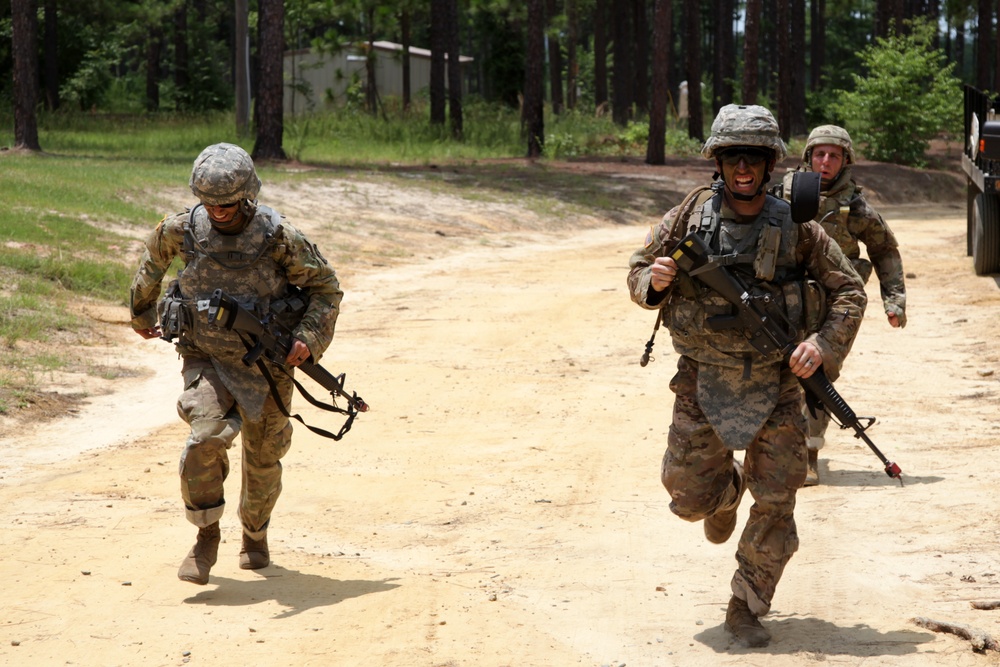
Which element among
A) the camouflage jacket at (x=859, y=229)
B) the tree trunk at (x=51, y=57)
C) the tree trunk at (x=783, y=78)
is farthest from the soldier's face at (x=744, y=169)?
the tree trunk at (x=51, y=57)

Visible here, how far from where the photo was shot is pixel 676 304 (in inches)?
186

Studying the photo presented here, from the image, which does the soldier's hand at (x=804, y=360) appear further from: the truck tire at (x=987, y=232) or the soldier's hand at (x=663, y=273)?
the truck tire at (x=987, y=232)

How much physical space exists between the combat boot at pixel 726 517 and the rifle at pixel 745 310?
1.63 ft

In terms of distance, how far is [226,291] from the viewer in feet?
17.3

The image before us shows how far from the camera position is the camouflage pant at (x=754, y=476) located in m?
4.62

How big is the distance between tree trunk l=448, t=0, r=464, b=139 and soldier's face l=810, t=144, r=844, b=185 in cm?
2443

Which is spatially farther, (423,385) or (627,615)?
(423,385)

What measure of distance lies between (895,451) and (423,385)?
11.9ft

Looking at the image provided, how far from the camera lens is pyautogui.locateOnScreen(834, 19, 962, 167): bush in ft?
96.8

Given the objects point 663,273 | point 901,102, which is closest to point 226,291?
point 663,273

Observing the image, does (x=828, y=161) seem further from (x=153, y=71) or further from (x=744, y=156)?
(x=153, y=71)

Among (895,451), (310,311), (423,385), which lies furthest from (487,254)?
(310,311)

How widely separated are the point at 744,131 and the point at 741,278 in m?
0.52

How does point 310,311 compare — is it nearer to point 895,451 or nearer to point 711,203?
point 711,203
